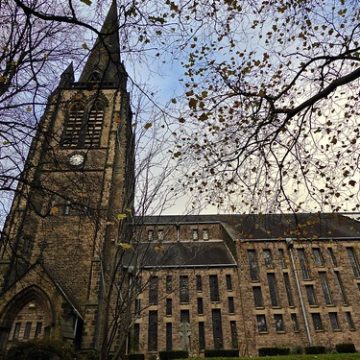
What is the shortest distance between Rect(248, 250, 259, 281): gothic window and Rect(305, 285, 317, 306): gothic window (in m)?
4.11

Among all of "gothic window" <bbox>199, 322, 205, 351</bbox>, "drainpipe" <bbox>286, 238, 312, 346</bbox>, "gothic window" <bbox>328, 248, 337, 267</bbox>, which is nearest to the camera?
"gothic window" <bbox>199, 322, 205, 351</bbox>

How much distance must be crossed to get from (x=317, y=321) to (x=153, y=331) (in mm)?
12458

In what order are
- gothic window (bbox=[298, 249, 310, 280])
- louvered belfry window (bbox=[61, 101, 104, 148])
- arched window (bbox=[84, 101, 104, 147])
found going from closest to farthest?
arched window (bbox=[84, 101, 104, 147]), louvered belfry window (bbox=[61, 101, 104, 148]), gothic window (bbox=[298, 249, 310, 280])

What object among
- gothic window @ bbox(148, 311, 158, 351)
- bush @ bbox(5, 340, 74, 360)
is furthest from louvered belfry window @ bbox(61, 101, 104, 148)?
gothic window @ bbox(148, 311, 158, 351)

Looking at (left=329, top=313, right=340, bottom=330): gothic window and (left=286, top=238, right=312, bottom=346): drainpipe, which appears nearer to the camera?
(left=286, top=238, right=312, bottom=346): drainpipe

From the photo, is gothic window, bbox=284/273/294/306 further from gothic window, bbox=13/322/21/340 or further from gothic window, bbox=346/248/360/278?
gothic window, bbox=13/322/21/340

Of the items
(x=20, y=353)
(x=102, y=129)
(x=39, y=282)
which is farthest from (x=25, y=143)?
(x=102, y=129)

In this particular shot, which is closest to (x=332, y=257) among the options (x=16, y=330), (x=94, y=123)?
(x=16, y=330)

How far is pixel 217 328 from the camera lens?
2584 cm

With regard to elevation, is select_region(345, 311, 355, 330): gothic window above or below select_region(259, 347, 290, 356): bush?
above

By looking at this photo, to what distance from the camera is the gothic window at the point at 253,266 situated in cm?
2838

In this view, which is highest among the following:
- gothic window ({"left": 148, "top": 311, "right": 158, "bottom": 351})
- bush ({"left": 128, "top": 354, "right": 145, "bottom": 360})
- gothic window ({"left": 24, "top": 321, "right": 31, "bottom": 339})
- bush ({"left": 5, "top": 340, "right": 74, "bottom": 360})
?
gothic window ({"left": 148, "top": 311, "right": 158, "bottom": 351})

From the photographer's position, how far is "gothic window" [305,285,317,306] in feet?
89.7

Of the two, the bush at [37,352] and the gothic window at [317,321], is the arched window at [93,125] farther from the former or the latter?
the gothic window at [317,321]
